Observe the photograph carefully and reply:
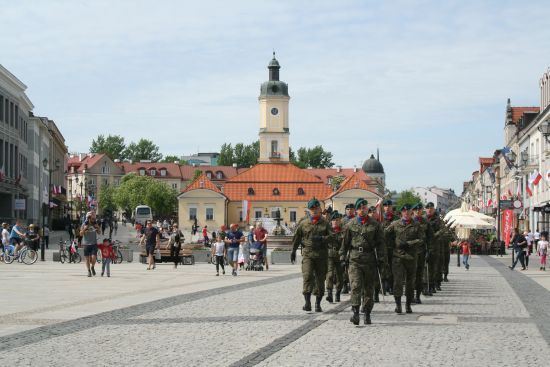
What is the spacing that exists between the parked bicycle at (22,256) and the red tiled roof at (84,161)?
13982 cm

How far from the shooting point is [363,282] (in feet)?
50.1

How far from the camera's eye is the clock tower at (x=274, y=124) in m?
141

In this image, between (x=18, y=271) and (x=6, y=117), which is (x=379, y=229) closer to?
(x=18, y=271)

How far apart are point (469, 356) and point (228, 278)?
18.2 metres

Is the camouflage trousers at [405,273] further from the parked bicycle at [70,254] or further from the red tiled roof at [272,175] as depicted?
the red tiled roof at [272,175]

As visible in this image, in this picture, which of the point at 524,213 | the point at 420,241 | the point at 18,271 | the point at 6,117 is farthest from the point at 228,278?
the point at 524,213

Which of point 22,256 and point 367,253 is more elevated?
point 367,253

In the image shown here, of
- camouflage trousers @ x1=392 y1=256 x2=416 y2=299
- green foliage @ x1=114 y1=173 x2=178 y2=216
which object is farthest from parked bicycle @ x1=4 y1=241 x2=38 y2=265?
green foliage @ x1=114 y1=173 x2=178 y2=216

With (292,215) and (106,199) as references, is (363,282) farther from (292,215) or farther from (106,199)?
(106,199)

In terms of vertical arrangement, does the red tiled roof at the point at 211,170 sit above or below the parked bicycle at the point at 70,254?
above

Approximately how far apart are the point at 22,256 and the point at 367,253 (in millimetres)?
25522

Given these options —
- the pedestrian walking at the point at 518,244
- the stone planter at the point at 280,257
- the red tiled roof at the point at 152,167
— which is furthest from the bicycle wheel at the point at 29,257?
the red tiled roof at the point at 152,167

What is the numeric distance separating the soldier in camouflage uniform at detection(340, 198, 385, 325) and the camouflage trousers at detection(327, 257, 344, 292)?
410cm

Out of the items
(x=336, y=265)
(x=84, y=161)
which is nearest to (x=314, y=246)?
(x=336, y=265)
